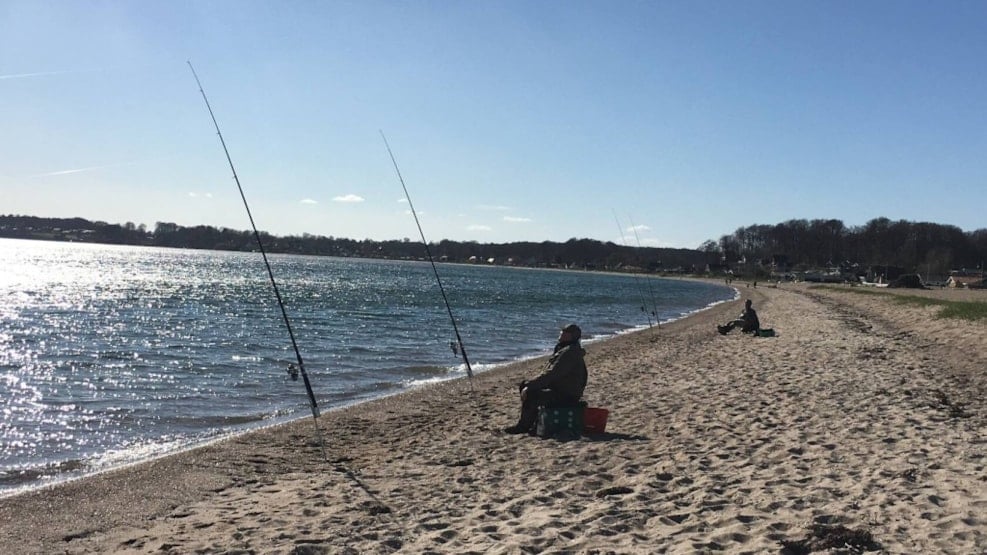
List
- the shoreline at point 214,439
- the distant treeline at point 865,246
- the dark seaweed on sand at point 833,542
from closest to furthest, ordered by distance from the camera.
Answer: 1. the dark seaweed on sand at point 833,542
2. the shoreline at point 214,439
3. the distant treeline at point 865,246

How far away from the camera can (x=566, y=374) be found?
8.97m

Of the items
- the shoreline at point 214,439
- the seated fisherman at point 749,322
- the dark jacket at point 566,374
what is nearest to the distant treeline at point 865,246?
the seated fisherman at point 749,322

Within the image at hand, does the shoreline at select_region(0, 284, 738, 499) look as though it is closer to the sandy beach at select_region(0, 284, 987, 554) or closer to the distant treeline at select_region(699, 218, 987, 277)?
the sandy beach at select_region(0, 284, 987, 554)

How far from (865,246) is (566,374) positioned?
150 meters

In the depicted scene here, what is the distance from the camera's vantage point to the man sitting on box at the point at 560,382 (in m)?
8.96

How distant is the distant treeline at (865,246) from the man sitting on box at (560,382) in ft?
376

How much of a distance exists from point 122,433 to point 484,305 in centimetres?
3775

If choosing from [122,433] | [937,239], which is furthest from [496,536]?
[937,239]

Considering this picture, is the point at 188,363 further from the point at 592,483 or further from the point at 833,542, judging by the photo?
the point at 833,542

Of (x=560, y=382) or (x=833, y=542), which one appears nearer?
(x=833, y=542)

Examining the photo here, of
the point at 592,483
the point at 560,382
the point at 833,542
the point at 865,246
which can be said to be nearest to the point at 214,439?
the point at 560,382

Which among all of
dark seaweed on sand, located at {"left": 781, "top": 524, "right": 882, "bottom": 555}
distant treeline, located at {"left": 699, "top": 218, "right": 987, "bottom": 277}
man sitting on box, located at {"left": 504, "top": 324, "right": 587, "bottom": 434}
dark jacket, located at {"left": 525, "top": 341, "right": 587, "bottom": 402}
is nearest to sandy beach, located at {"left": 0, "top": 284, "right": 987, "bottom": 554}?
dark seaweed on sand, located at {"left": 781, "top": 524, "right": 882, "bottom": 555}

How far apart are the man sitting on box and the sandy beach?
18.3 inches

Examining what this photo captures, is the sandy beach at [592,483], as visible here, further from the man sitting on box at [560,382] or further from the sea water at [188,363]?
the sea water at [188,363]
